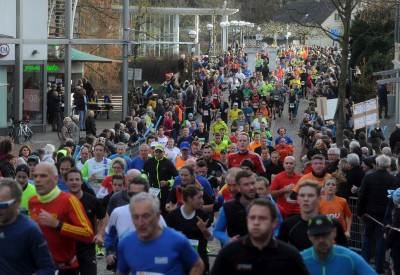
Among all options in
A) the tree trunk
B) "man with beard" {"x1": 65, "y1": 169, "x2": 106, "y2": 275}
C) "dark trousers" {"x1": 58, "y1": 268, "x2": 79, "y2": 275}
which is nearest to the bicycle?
the tree trunk

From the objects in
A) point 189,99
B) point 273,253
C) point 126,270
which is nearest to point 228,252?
point 273,253

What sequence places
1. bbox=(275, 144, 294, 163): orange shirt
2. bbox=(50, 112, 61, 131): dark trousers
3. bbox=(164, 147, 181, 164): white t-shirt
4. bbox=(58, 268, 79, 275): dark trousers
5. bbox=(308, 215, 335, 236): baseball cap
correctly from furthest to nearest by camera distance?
bbox=(50, 112, 61, 131): dark trousers < bbox=(275, 144, 294, 163): orange shirt < bbox=(164, 147, 181, 164): white t-shirt < bbox=(58, 268, 79, 275): dark trousers < bbox=(308, 215, 335, 236): baseball cap

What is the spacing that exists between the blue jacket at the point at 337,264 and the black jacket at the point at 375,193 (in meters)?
6.30

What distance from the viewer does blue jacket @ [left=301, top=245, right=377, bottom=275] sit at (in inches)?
282

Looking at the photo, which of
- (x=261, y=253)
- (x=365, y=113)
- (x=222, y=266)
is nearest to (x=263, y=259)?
(x=261, y=253)

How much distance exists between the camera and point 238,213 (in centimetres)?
1030

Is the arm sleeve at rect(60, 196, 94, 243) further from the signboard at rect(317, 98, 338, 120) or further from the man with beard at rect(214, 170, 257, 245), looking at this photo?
the signboard at rect(317, 98, 338, 120)

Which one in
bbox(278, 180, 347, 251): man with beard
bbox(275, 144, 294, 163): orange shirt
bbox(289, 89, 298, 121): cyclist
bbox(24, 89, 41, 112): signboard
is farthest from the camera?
bbox(289, 89, 298, 121): cyclist

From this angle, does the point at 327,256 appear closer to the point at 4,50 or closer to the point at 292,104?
the point at 4,50

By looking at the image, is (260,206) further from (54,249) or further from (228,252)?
(54,249)

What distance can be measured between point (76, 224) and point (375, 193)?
5.52 meters

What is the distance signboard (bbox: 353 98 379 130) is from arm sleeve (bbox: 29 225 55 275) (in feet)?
60.0

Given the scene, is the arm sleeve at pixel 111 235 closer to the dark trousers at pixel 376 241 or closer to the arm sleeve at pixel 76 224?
the arm sleeve at pixel 76 224

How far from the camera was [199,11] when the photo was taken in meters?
69.5
